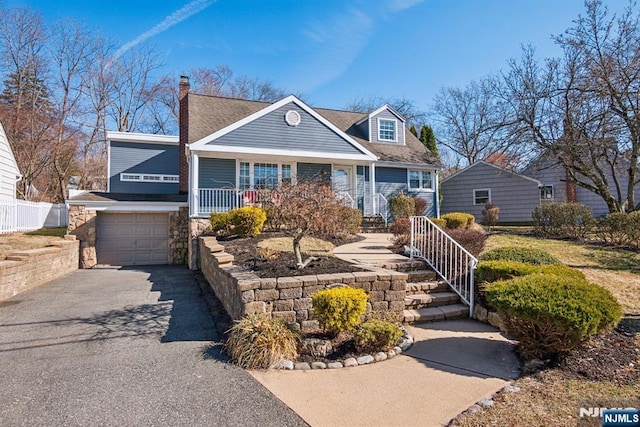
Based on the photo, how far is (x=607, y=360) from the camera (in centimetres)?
382

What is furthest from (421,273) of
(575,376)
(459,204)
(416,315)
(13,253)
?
(459,204)

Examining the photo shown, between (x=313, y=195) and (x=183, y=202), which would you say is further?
(x=183, y=202)

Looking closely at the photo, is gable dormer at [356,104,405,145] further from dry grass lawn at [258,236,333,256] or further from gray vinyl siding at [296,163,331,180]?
dry grass lawn at [258,236,333,256]

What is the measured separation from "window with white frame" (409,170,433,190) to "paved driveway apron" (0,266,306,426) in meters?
12.6

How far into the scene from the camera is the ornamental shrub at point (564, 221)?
1071cm

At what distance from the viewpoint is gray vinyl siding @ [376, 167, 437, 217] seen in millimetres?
16281

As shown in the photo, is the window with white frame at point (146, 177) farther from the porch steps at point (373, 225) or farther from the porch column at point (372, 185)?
the porch steps at point (373, 225)

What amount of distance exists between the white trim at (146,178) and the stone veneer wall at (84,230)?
167 inches

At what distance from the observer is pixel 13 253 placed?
8312 millimetres

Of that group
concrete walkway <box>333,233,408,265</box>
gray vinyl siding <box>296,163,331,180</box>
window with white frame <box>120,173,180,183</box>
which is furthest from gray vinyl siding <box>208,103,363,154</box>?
window with white frame <box>120,173,180,183</box>

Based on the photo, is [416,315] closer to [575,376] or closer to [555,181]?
[575,376]

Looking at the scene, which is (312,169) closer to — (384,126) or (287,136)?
(287,136)

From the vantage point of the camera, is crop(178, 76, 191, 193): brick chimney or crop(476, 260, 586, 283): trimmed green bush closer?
crop(476, 260, 586, 283): trimmed green bush

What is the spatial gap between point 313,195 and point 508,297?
142 inches
